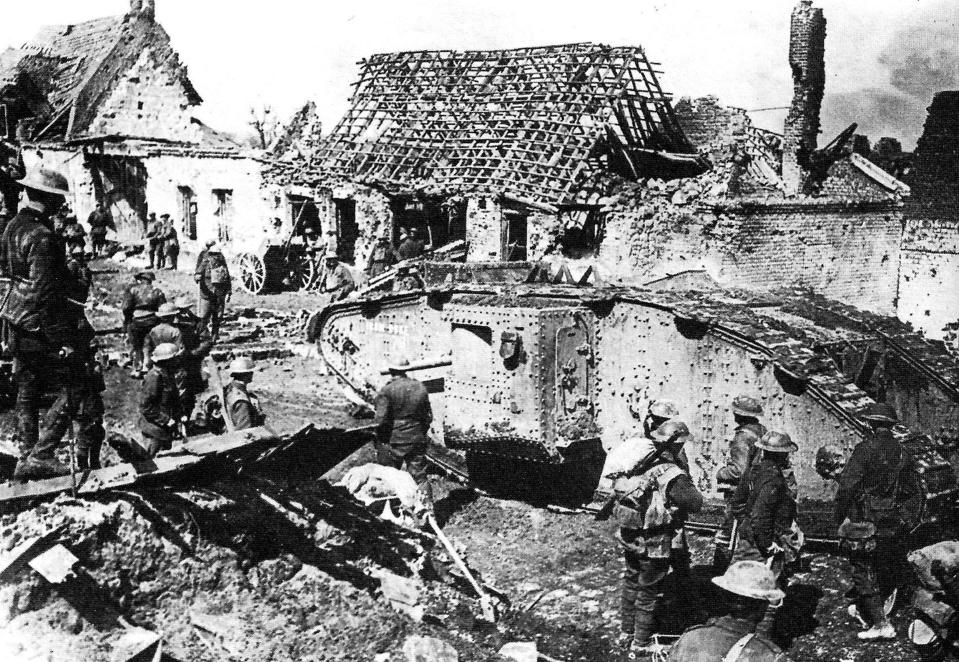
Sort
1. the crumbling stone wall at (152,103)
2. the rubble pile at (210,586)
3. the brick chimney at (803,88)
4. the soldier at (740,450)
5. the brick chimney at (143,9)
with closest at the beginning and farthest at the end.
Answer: the rubble pile at (210,586), the soldier at (740,450), the brick chimney at (803,88), the crumbling stone wall at (152,103), the brick chimney at (143,9)

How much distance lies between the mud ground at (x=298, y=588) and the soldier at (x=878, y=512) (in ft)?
0.94

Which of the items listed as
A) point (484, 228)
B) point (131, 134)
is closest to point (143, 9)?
point (131, 134)

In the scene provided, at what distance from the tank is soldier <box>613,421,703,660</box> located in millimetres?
1936

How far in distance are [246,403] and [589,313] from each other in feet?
11.6

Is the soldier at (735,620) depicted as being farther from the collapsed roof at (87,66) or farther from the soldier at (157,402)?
the collapsed roof at (87,66)

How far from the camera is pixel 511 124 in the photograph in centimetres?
2191

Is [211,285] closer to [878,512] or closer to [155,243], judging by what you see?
[155,243]

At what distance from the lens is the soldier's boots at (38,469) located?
6785 mm

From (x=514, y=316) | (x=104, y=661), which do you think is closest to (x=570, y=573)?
(x=514, y=316)

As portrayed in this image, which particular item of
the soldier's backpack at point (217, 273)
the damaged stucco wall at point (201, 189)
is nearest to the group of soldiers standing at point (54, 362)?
the soldier's backpack at point (217, 273)

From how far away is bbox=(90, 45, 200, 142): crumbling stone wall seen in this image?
1142 inches

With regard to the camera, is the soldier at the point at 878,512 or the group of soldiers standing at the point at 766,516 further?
the soldier at the point at 878,512

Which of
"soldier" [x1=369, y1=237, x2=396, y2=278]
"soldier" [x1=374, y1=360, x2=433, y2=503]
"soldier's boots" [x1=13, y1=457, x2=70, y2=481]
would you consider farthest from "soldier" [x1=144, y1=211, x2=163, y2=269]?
"soldier's boots" [x1=13, y1=457, x2=70, y2=481]

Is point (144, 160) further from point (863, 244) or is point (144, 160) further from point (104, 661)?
point (104, 661)
